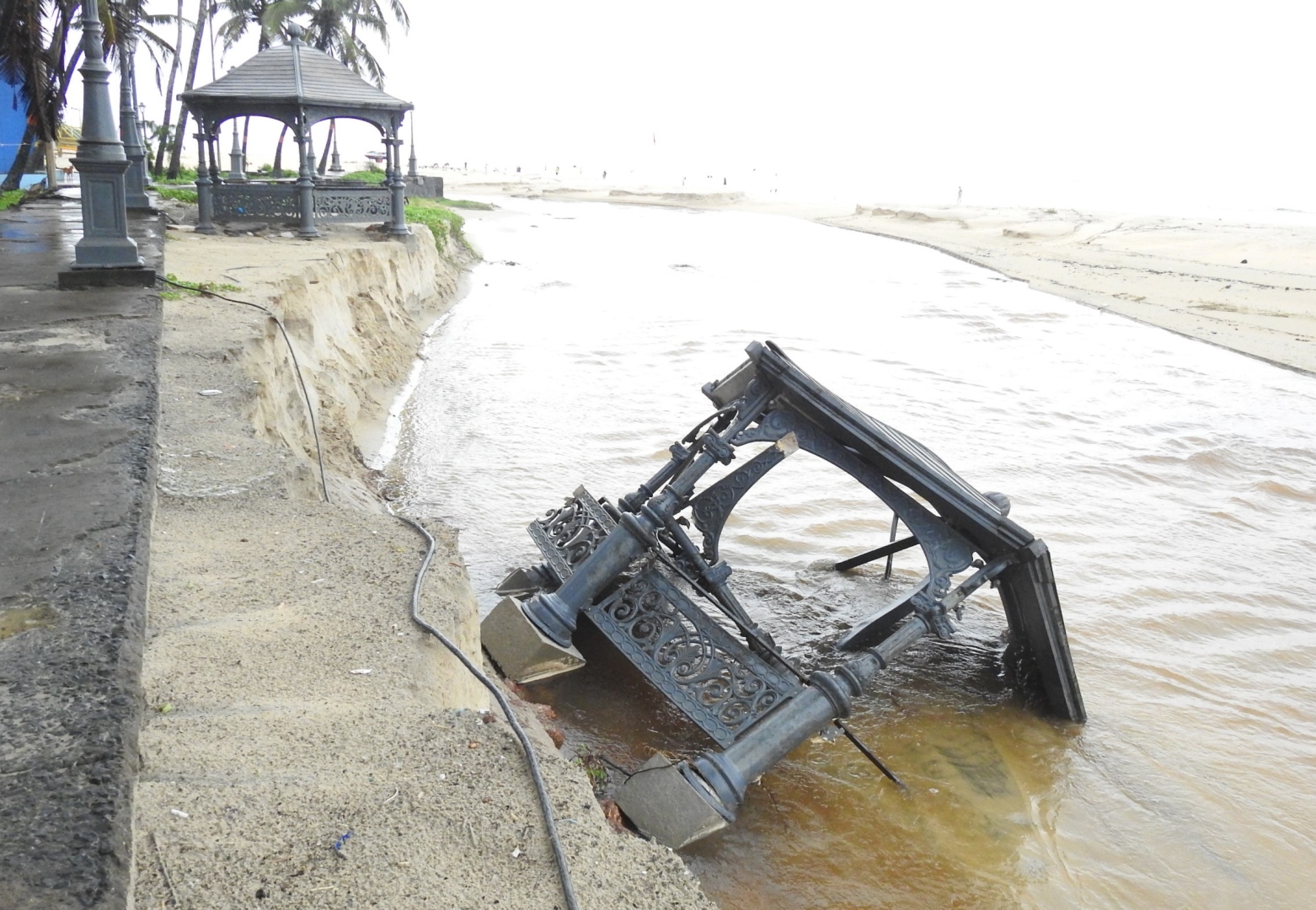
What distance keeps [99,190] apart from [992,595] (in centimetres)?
852

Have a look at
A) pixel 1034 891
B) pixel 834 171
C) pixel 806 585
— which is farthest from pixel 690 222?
pixel 834 171

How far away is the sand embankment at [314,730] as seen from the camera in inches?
104

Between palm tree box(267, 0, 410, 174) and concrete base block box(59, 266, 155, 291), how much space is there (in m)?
25.5

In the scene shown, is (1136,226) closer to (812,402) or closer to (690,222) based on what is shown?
(690,222)

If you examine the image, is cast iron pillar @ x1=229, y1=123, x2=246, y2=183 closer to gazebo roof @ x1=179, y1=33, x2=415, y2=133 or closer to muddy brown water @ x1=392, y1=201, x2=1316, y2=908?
gazebo roof @ x1=179, y1=33, x2=415, y2=133

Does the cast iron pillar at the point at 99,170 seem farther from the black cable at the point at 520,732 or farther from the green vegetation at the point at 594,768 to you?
the green vegetation at the point at 594,768

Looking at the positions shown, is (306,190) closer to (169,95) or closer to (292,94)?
(292,94)

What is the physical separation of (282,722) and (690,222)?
52912 millimetres

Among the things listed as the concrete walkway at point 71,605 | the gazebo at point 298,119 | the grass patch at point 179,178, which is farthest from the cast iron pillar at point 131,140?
the concrete walkway at point 71,605

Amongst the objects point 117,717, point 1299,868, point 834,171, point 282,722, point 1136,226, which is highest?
point 834,171

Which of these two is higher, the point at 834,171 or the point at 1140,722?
the point at 834,171

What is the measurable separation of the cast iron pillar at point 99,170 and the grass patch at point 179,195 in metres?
15.3

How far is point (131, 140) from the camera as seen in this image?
18594mm

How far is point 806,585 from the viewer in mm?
7562
